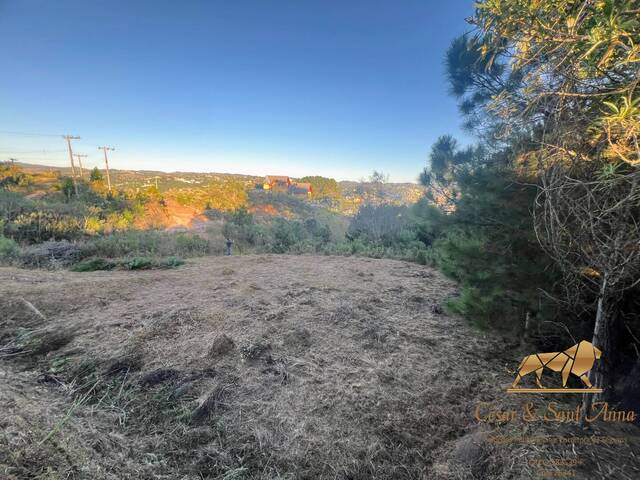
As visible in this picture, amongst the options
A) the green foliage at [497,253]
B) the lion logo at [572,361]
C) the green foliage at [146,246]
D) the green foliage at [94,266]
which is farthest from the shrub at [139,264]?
the lion logo at [572,361]

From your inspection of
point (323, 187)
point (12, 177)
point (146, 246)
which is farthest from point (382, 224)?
point (12, 177)

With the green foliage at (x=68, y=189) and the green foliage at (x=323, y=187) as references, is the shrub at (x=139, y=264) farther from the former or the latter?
the green foliage at (x=323, y=187)

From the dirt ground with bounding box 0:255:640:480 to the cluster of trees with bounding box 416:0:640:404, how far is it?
603mm

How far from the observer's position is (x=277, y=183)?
3039cm

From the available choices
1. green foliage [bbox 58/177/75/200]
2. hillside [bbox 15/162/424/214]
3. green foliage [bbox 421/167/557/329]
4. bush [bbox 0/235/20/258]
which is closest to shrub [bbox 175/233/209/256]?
bush [bbox 0/235/20/258]

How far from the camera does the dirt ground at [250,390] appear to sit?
4.15 ft

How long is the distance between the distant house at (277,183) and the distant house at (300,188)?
1.82 feet

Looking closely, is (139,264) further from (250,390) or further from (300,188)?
(300,188)

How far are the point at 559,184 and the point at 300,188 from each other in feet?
98.7

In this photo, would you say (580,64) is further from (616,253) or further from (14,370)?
(14,370)

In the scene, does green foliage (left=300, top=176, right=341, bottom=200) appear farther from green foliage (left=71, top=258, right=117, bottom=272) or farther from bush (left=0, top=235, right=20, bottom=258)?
bush (left=0, top=235, right=20, bottom=258)

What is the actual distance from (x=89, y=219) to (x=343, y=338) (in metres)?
9.53

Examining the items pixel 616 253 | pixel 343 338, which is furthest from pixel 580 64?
pixel 343 338

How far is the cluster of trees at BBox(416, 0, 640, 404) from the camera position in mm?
1060
